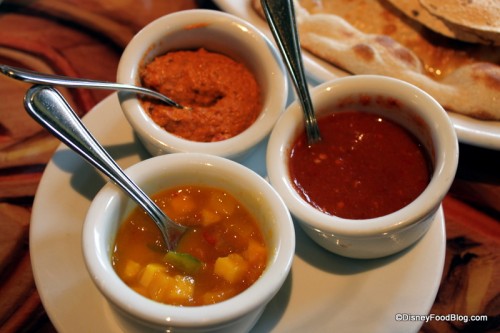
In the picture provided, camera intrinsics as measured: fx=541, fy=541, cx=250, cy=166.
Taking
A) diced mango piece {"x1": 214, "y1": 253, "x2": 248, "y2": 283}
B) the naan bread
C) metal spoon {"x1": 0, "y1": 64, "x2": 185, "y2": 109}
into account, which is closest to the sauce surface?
diced mango piece {"x1": 214, "y1": 253, "x2": 248, "y2": 283}

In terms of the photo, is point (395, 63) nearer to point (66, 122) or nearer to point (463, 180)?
point (463, 180)

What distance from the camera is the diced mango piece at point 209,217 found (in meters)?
1.83

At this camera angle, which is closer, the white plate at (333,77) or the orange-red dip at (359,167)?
the orange-red dip at (359,167)

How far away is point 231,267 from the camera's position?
66.5 inches

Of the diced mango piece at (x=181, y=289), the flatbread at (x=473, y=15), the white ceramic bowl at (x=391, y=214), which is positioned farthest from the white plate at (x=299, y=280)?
the flatbread at (x=473, y=15)

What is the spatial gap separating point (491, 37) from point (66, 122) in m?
2.01

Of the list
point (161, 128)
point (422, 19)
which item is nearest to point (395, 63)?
point (422, 19)

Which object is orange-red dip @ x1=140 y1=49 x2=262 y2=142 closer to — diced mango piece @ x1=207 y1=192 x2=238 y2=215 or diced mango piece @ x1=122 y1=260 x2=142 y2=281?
diced mango piece @ x1=207 y1=192 x2=238 y2=215

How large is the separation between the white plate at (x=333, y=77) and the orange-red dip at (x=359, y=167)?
12.1 inches

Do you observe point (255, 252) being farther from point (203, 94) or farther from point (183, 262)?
point (203, 94)

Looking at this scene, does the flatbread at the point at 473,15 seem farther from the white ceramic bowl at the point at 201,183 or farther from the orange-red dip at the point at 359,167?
the white ceramic bowl at the point at 201,183

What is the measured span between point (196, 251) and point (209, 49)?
3.47ft

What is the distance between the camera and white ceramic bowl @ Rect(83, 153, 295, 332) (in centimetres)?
151

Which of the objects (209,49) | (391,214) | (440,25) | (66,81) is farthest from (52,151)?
(440,25)
